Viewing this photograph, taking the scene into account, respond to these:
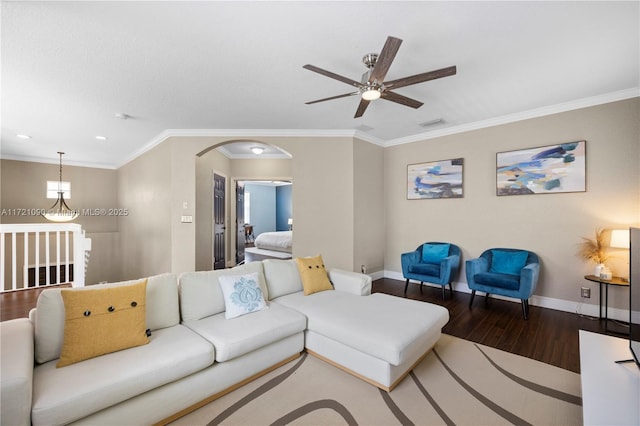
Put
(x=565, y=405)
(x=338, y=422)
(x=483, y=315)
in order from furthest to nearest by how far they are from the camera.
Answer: (x=483, y=315)
(x=565, y=405)
(x=338, y=422)

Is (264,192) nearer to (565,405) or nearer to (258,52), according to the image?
(258,52)

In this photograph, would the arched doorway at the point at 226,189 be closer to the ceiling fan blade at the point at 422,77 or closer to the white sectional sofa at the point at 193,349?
the white sectional sofa at the point at 193,349

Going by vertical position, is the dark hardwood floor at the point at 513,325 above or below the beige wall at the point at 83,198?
below

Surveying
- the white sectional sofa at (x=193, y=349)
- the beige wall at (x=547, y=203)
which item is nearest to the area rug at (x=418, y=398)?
the white sectional sofa at (x=193, y=349)

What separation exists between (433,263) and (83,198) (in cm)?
842

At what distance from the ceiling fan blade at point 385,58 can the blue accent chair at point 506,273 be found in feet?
9.21

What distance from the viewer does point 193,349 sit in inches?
70.2

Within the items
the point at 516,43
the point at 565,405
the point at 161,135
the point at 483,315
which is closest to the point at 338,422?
the point at 565,405

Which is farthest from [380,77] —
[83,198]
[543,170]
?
[83,198]

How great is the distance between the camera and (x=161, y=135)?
4.66 meters

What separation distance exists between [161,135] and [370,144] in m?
3.70

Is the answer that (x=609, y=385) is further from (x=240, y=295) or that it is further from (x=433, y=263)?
(x=433, y=263)

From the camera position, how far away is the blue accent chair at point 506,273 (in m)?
3.23

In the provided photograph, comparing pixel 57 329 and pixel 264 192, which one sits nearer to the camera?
pixel 57 329
